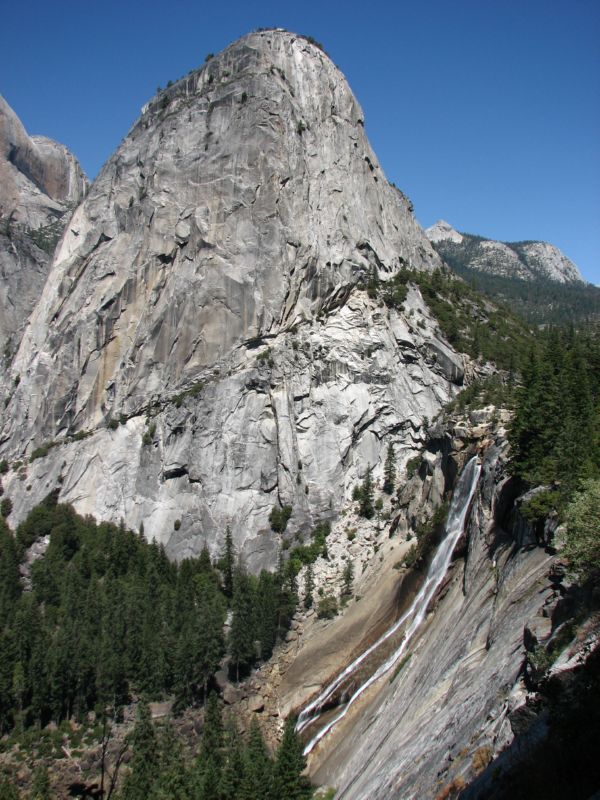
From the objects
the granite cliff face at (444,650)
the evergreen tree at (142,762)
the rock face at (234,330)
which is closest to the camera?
the granite cliff face at (444,650)

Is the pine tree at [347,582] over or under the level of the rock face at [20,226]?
under

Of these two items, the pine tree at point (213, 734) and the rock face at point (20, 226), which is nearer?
the pine tree at point (213, 734)

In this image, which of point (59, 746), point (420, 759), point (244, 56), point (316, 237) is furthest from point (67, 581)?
point (244, 56)

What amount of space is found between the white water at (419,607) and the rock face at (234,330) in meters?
28.6

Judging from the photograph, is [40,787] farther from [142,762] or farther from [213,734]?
[213,734]

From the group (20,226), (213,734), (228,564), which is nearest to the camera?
(213,734)

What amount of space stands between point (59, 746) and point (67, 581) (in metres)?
24.4

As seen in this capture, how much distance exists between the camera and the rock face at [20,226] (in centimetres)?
14650

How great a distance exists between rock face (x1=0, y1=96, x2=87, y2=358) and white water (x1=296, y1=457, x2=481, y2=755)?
10017cm

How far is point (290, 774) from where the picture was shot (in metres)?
37.2

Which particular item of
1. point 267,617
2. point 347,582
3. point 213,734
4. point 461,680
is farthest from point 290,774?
point 347,582

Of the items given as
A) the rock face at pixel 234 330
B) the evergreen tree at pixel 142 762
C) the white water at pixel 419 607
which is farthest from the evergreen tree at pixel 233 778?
the rock face at pixel 234 330

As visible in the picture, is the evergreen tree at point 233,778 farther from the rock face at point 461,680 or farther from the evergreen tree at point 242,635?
the evergreen tree at point 242,635

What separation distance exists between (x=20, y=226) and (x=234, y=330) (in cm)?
10713
